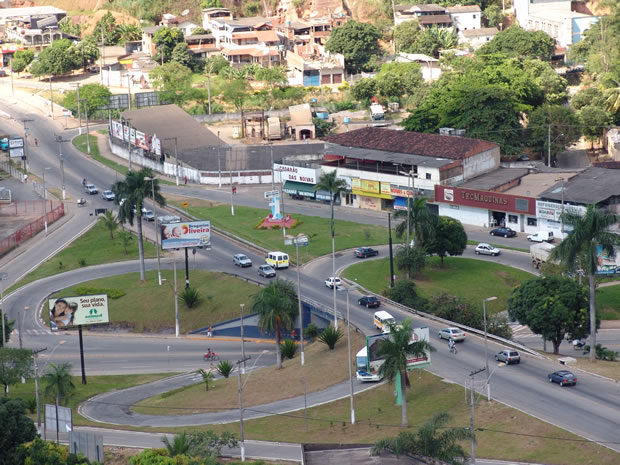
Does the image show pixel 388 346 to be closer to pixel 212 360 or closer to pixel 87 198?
pixel 212 360

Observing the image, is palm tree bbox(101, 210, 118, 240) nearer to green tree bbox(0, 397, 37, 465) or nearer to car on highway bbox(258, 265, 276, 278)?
car on highway bbox(258, 265, 276, 278)

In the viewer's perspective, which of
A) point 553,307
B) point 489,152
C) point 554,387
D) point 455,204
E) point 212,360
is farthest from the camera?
point 489,152

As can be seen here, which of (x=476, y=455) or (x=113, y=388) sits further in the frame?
(x=113, y=388)

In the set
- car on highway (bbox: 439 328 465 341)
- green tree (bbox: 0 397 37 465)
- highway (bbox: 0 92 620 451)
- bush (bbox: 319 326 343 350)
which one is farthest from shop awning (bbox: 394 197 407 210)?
green tree (bbox: 0 397 37 465)

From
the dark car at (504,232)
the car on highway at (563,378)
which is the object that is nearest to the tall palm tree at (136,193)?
the dark car at (504,232)

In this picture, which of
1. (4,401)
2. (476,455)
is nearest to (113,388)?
(4,401)

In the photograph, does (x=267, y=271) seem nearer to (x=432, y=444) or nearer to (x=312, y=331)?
(x=312, y=331)
